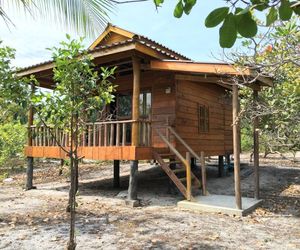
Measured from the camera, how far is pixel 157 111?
1097 cm

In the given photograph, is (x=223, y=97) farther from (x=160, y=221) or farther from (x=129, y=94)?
(x=160, y=221)

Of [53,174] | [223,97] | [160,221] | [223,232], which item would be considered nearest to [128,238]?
[160,221]

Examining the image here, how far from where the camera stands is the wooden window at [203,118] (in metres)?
12.2

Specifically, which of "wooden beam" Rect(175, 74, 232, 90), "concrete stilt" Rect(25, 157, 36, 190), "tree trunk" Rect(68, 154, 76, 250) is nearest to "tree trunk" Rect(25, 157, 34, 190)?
"concrete stilt" Rect(25, 157, 36, 190)

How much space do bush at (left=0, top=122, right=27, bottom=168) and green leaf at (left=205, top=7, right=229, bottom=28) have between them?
60.5 feet

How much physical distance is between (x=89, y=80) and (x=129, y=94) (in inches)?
286

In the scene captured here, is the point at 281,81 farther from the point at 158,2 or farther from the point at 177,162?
the point at 158,2

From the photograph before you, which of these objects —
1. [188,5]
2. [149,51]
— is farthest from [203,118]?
[188,5]

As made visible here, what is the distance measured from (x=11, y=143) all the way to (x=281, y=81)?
16.0m

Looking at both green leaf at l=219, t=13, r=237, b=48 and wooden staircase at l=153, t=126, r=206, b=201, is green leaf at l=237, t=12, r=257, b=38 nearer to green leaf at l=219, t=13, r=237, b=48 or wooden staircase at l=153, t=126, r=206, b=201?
green leaf at l=219, t=13, r=237, b=48

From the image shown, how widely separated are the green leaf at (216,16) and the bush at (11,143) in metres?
18.4

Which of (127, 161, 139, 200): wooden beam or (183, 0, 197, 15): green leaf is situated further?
(127, 161, 139, 200): wooden beam

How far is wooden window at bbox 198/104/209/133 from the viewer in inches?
478

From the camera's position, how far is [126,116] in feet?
39.2
